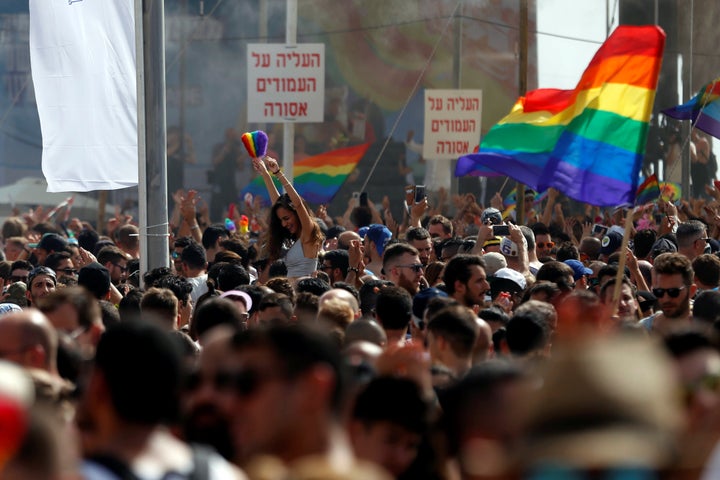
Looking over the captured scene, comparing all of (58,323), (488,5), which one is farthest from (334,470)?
(488,5)

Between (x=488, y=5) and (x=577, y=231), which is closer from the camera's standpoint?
(x=577, y=231)

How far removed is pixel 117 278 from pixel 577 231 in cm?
745

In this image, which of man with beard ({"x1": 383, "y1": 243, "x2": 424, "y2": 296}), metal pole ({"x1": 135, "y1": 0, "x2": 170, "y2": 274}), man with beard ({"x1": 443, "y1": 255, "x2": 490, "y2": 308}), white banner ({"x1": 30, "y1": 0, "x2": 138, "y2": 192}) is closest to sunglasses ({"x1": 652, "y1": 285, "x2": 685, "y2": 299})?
man with beard ({"x1": 443, "y1": 255, "x2": 490, "y2": 308})

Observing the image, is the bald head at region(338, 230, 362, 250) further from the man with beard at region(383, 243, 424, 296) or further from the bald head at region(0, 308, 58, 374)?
the bald head at region(0, 308, 58, 374)

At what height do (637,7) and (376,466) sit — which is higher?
(637,7)

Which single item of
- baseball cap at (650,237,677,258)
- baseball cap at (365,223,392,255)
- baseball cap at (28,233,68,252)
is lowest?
baseball cap at (28,233,68,252)

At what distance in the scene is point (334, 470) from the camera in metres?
2.54

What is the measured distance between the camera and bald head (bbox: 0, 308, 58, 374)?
171 inches

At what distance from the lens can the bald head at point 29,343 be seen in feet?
14.2

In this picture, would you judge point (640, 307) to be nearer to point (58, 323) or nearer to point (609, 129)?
point (609, 129)

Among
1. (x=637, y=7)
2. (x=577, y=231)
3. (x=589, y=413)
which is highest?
(x=637, y=7)

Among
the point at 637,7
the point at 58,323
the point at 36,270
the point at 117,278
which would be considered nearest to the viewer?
the point at 58,323

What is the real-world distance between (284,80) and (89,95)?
621 centimetres

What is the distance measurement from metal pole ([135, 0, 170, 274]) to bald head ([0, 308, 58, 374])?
5260 millimetres
